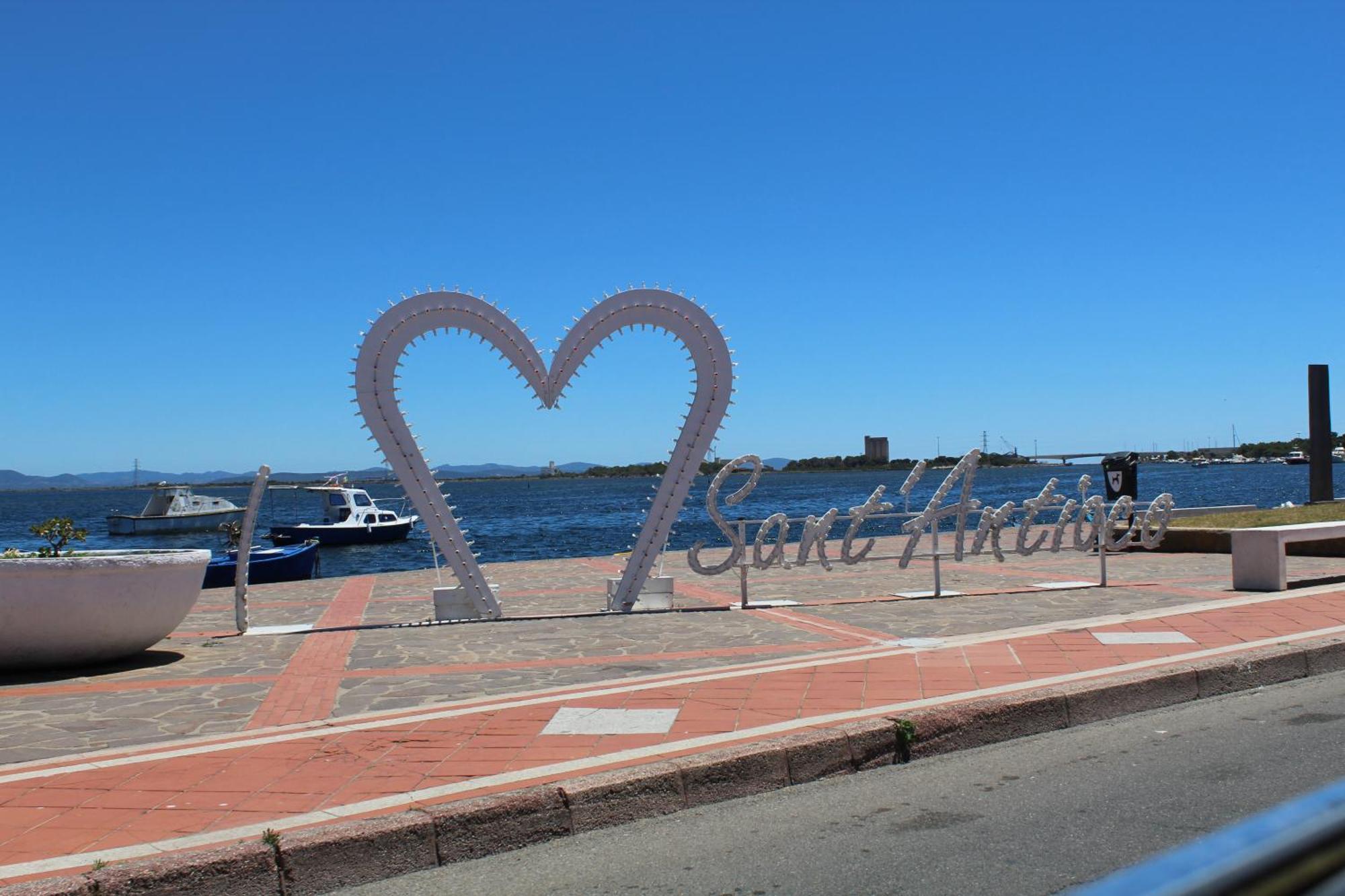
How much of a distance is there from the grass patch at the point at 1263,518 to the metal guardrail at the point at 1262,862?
68.1ft

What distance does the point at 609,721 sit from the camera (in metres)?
6.95

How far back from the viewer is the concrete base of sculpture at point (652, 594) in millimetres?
13430

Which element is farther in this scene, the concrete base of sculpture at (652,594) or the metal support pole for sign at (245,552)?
the concrete base of sculpture at (652,594)

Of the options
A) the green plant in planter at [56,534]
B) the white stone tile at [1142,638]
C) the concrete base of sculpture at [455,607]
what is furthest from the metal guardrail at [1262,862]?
the concrete base of sculpture at [455,607]

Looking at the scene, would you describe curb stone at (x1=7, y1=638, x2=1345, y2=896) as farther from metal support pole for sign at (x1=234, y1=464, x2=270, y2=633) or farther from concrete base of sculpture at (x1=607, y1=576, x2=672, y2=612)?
metal support pole for sign at (x1=234, y1=464, x2=270, y2=633)

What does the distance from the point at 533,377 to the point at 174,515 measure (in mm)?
77248

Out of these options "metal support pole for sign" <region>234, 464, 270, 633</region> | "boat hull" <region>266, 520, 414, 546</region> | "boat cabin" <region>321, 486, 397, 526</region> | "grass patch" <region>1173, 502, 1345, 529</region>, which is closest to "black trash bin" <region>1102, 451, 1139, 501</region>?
"grass patch" <region>1173, 502, 1345, 529</region>

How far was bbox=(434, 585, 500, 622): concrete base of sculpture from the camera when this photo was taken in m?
12.8

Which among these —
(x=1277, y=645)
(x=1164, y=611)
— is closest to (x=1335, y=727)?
(x=1277, y=645)

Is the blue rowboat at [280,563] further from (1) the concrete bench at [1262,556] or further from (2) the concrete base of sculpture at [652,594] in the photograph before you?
(1) the concrete bench at [1262,556]

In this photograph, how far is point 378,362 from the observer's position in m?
12.5

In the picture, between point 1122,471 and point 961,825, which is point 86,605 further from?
point 1122,471

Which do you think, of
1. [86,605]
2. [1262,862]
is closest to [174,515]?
[86,605]

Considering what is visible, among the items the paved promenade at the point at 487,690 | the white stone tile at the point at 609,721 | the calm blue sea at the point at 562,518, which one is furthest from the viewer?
the calm blue sea at the point at 562,518
